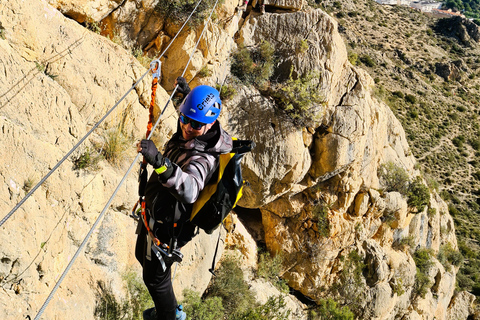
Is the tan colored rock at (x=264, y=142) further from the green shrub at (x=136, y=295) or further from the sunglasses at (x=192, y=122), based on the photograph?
the sunglasses at (x=192, y=122)

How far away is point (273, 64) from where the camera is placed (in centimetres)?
1004

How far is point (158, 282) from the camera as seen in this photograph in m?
3.85

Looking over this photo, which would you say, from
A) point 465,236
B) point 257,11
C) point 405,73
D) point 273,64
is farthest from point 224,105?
point 405,73

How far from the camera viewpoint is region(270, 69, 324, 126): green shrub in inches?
383

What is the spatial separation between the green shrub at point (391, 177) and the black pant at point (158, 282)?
38.4 feet

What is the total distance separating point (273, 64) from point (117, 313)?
7.73 metres

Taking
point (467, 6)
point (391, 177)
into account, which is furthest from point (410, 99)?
point (467, 6)

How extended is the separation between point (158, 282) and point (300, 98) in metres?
7.26

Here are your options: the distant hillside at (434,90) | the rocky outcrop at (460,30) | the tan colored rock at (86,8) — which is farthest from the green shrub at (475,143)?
the tan colored rock at (86,8)

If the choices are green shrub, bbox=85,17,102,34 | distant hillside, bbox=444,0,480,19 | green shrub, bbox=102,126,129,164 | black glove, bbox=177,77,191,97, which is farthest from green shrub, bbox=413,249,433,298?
distant hillside, bbox=444,0,480,19

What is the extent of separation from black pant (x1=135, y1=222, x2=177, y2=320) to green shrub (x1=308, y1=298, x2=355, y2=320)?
8.88 m

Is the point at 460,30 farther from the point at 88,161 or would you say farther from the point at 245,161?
the point at 88,161

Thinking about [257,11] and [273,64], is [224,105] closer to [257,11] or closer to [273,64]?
[273,64]

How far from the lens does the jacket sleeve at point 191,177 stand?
2.65m
